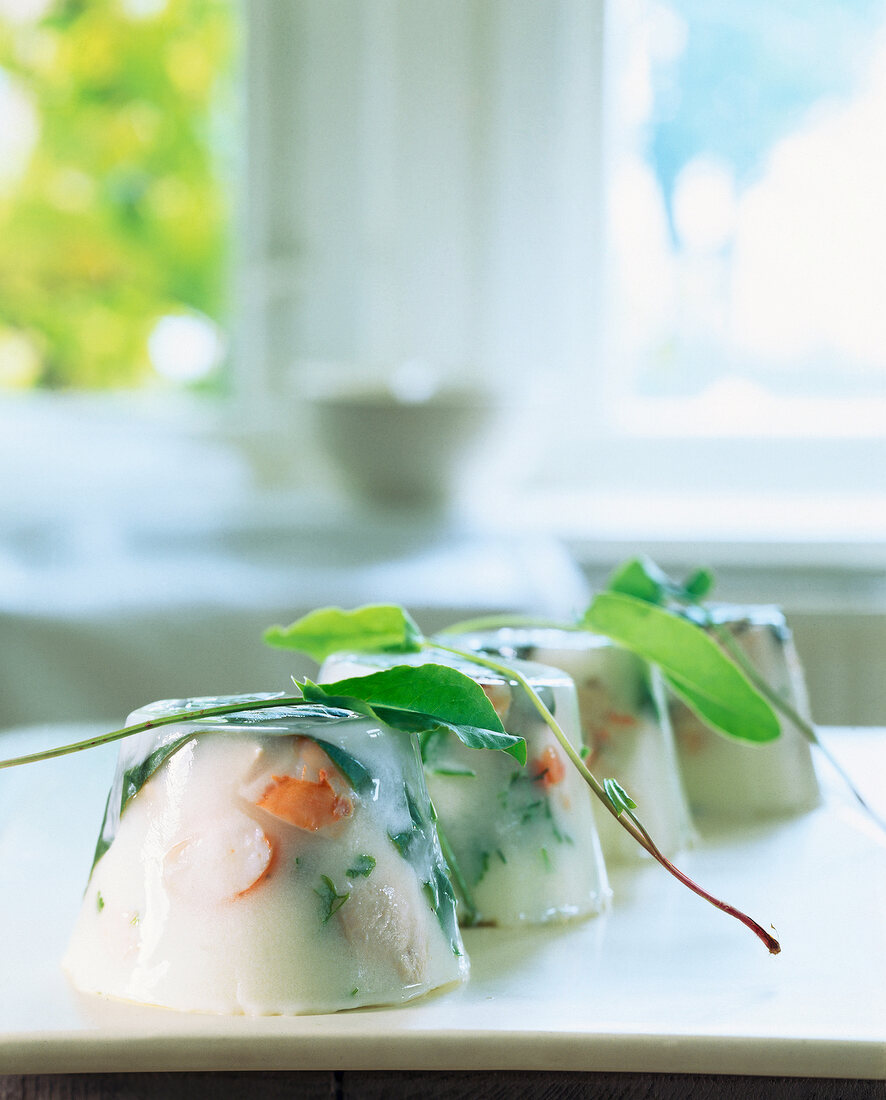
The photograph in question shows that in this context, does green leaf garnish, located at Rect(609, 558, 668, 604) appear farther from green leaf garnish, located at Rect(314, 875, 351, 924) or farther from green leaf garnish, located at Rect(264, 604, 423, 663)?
green leaf garnish, located at Rect(314, 875, 351, 924)

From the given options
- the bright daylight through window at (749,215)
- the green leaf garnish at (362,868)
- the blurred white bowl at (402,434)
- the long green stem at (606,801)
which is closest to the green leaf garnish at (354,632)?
the long green stem at (606,801)

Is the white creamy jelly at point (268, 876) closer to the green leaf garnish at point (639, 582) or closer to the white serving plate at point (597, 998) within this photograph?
the white serving plate at point (597, 998)

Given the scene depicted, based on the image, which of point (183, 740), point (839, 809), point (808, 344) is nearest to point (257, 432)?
point (808, 344)

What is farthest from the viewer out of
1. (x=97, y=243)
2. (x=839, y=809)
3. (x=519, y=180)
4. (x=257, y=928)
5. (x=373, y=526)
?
(x=97, y=243)

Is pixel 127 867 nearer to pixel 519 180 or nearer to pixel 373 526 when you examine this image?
pixel 373 526

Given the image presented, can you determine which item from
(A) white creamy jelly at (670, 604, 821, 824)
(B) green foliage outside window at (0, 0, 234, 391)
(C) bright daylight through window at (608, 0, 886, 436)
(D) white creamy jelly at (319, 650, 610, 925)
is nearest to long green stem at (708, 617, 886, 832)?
→ (A) white creamy jelly at (670, 604, 821, 824)

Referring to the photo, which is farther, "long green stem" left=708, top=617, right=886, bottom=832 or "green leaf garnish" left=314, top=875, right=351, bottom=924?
"long green stem" left=708, top=617, right=886, bottom=832

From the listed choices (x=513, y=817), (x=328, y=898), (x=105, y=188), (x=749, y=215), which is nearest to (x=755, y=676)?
(x=513, y=817)
